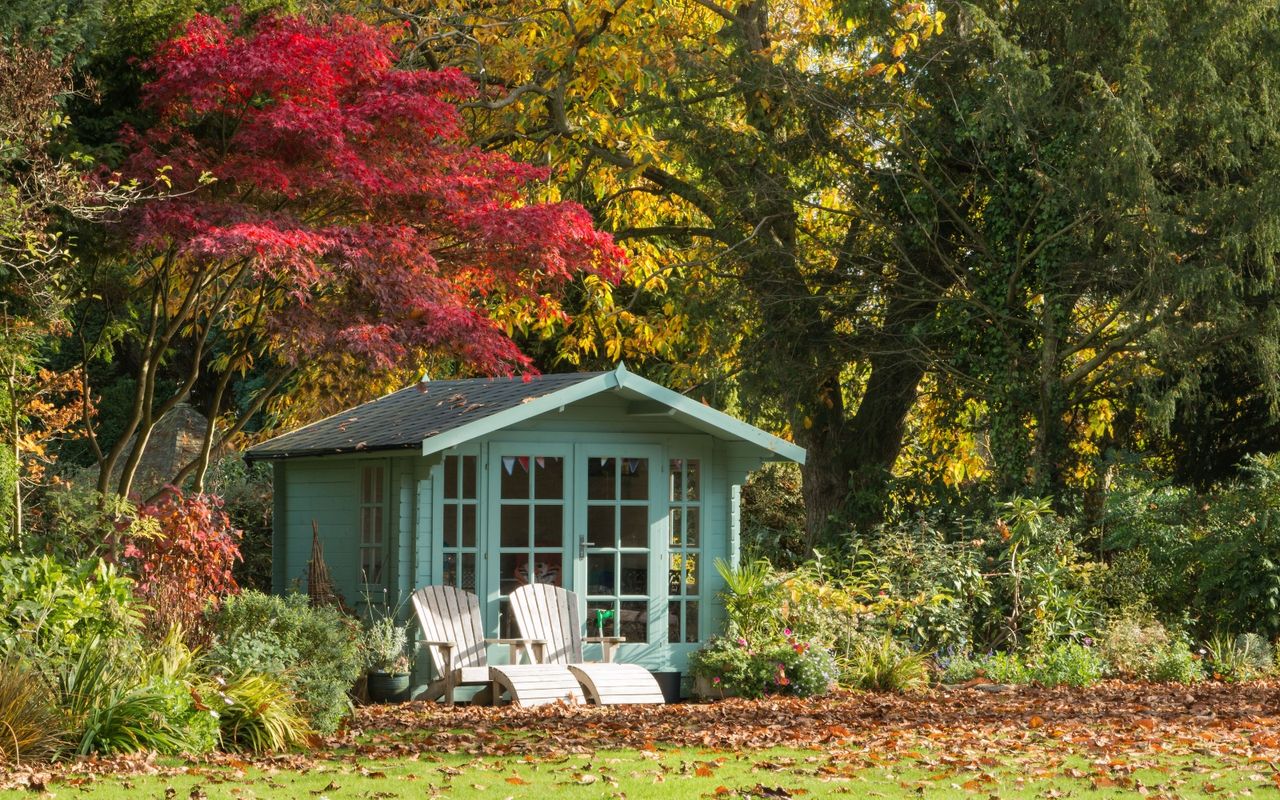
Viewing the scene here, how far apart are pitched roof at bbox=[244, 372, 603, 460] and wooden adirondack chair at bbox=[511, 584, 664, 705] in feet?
4.99

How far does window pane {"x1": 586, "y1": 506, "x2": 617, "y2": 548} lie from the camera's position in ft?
40.1

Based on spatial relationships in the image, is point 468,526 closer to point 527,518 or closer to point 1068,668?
point 527,518

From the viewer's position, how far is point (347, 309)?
32.4ft

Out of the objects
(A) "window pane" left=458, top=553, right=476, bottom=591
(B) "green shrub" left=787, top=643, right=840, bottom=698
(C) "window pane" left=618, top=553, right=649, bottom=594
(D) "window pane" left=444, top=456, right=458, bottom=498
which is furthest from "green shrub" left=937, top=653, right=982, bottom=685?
(D) "window pane" left=444, top=456, right=458, bottom=498

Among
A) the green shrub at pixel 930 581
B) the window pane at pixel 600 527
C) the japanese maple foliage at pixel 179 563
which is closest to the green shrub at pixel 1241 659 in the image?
the green shrub at pixel 930 581

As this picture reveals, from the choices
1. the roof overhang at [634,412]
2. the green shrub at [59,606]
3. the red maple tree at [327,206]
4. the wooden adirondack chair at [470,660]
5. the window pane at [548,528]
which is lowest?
the wooden adirondack chair at [470,660]

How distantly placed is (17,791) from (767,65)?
10.7 m

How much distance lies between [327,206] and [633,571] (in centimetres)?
417

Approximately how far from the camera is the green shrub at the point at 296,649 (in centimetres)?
904

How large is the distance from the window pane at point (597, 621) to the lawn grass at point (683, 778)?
13.2 feet

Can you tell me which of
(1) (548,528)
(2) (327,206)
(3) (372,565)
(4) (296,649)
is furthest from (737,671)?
(2) (327,206)

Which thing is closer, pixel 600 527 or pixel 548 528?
pixel 548 528

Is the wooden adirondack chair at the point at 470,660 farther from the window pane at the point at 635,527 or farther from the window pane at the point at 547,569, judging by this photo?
the window pane at the point at 635,527

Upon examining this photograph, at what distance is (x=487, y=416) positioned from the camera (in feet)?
37.4
